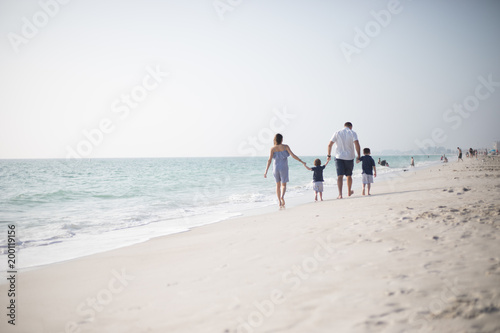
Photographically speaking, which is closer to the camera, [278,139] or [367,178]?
[278,139]

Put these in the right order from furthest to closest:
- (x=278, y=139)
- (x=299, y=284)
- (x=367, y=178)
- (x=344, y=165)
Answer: (x=367, y=178), (x=344, y=165), (x=278, y=139), (x=299, y=284)

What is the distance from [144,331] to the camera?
2.24m

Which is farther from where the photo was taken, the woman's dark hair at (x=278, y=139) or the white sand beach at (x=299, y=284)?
the woman's dark hair at (x=278, y=139)

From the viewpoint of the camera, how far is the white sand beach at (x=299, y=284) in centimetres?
202

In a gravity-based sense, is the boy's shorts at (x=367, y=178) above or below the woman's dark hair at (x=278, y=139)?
below

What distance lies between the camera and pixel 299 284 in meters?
2.63

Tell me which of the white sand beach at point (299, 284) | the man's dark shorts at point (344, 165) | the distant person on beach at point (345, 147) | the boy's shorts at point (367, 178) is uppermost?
the distant person on beach at point (345, 147)

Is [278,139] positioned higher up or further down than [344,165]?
higher up

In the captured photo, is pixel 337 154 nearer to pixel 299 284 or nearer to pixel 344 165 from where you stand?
pixel 344 165

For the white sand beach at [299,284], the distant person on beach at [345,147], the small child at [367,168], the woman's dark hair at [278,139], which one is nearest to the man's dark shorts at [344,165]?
the distant person on beach at [345,147]

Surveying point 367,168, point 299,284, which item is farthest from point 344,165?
point 299,284

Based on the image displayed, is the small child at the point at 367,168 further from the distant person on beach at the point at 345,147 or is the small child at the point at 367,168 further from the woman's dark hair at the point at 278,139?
the woman's dark hair at the point at 278,139

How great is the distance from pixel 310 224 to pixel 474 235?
7.83 feet

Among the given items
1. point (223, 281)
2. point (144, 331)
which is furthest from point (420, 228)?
point (144, 331)
